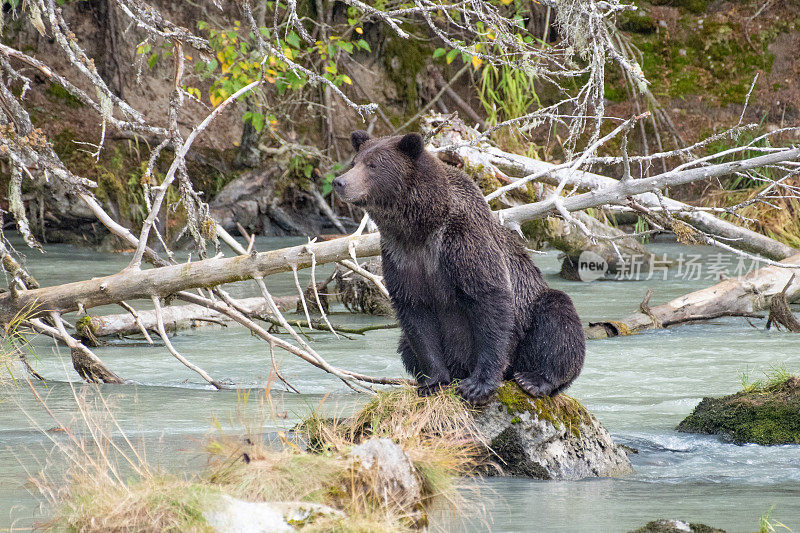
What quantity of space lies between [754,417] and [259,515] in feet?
10.7

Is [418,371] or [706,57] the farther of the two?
[706,57]

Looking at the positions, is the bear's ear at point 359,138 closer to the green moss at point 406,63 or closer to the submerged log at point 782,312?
the submerged log at point 782,312

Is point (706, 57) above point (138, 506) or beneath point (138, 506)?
above

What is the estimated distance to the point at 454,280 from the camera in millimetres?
4199

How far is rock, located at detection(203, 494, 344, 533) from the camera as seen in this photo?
2.69m

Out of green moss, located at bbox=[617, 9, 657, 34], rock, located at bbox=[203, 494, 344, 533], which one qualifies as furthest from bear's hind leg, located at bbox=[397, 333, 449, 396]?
green moss, located at bbox=[617, 9, 657, 34]

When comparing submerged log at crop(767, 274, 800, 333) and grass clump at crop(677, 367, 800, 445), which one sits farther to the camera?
submerged log at crop(767, 274, 800, 333)

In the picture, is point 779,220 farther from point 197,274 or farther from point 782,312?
point 197,274

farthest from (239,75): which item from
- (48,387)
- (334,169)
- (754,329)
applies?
(754,329)

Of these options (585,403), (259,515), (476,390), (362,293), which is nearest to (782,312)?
(585,403)

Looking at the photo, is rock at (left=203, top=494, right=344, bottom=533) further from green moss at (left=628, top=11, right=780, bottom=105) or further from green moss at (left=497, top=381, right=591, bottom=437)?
green moss at (left=628, top=11, right=780, bottom=105)

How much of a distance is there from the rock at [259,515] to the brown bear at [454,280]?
156 centimetres

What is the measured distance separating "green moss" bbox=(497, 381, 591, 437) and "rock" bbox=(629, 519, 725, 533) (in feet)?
4.00

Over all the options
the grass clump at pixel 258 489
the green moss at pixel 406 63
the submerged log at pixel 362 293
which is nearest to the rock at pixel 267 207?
the green moss at pixel 406 63
